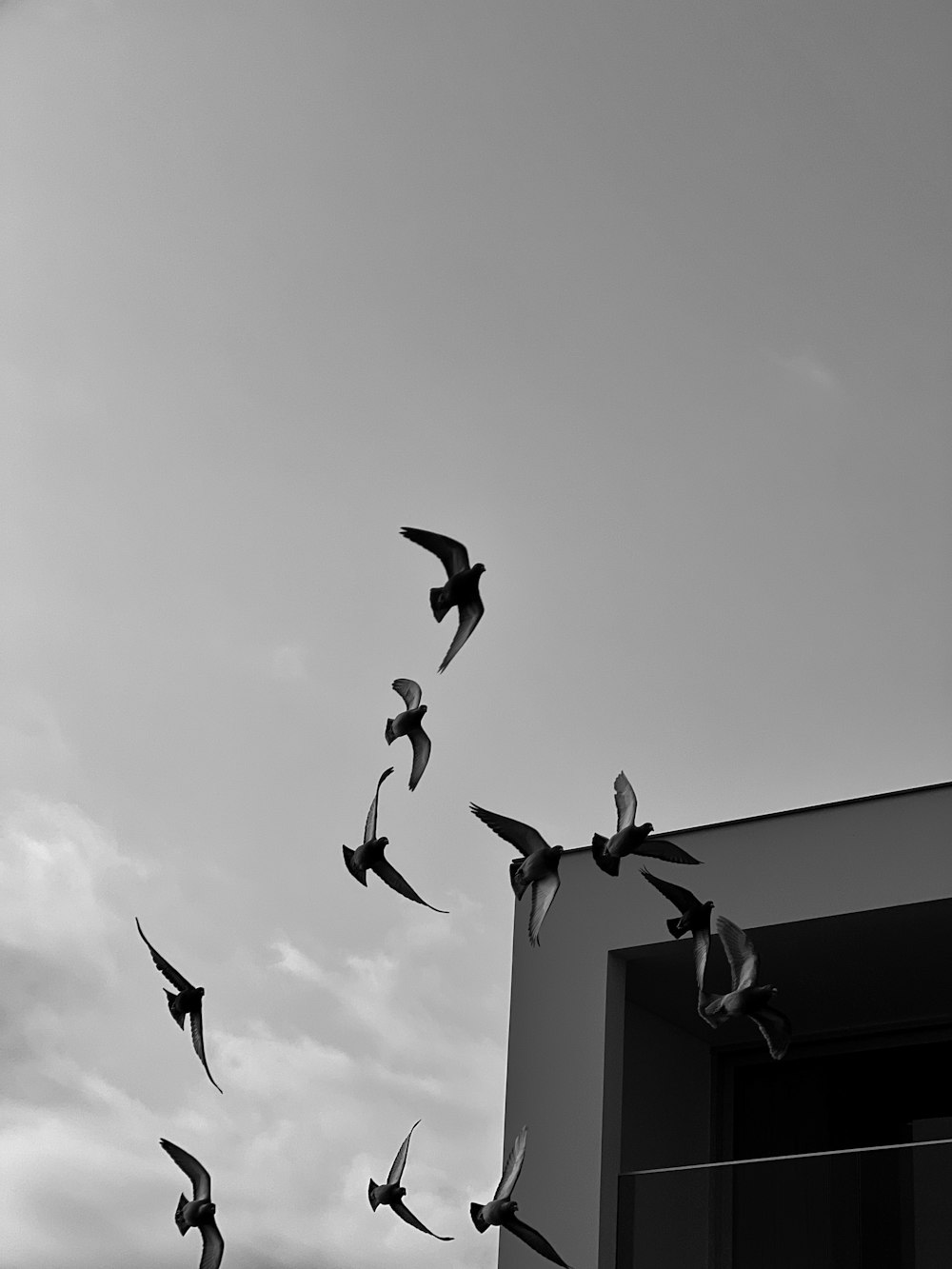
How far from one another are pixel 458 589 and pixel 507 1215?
2272mm

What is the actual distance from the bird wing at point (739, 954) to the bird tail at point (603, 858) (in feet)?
1.45

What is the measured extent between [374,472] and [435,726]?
97.2 inches

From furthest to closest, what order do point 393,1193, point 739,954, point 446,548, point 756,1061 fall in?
point 756,1061
point 739,954
point 393,1193
point 446,548

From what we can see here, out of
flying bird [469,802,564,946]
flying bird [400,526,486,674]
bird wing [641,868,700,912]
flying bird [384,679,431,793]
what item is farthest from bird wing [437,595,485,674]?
bird wing [641,868,700,912]

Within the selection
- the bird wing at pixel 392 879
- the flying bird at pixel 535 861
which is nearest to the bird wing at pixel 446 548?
the flying bird at pixel 535 861

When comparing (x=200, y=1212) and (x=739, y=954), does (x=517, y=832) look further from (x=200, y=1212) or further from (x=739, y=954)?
(x=200, y=1212)

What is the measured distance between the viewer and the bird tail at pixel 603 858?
4.64 metres

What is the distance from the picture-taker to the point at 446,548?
5.20 meters

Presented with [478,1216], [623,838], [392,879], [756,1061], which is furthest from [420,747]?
[756,1061]

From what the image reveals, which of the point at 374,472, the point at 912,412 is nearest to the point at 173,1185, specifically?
the point at 374,472

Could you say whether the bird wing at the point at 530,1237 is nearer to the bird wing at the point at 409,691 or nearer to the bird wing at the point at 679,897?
the bird wing at the point at 679,897

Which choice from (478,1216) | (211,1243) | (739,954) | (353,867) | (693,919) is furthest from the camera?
(739,954)

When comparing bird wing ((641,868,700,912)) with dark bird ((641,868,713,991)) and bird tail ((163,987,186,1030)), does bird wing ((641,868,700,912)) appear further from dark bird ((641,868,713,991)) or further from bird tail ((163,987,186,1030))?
bird tail ((163,987,186,1030))

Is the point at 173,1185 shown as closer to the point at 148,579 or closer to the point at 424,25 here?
the point at 148,579
